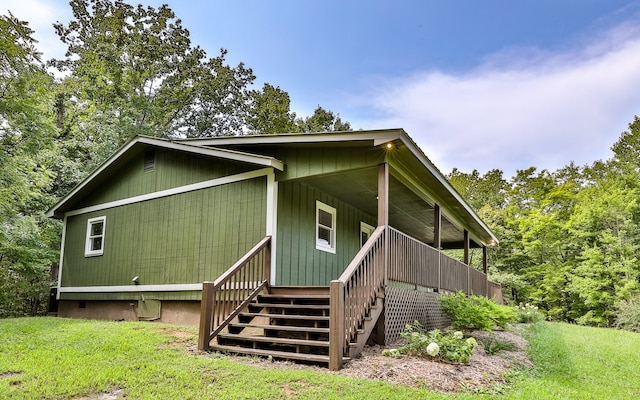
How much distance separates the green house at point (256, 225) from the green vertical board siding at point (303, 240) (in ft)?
0.12

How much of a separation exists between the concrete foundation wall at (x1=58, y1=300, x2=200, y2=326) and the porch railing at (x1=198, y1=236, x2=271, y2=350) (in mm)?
1711

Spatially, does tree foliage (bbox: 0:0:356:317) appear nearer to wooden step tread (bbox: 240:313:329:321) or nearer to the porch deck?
the porch deck

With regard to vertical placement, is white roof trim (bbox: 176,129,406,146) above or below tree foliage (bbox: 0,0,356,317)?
below

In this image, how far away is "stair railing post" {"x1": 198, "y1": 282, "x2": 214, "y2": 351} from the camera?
20.1 ft

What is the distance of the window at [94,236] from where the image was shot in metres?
11.1

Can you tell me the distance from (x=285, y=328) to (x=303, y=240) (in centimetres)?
283


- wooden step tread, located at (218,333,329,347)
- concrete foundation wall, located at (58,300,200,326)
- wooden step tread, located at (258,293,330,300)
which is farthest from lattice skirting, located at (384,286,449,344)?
concrete foundation wall, located at (58,300,200,326)

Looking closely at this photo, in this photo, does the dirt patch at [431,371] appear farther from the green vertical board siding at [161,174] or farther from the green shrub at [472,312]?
the green vertical board siding at [161,174]

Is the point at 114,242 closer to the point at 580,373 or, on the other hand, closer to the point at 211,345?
the point at 211,345

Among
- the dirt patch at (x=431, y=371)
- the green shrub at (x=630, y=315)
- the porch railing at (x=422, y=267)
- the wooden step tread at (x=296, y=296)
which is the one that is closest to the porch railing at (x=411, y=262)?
the porch railing at (x=422, y=267)

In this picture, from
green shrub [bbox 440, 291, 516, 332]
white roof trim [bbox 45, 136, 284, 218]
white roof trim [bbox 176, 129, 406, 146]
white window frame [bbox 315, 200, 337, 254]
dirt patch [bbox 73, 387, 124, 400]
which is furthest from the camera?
white window frame [bbox 315, 200, 337, 254]

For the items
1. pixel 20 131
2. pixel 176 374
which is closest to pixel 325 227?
pixel 176 374

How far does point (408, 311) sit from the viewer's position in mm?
7684

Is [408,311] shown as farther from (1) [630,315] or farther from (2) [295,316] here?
(1) [630,315]
